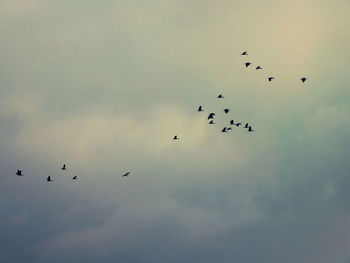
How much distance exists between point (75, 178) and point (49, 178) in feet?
24.8

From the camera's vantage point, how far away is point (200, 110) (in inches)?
5428

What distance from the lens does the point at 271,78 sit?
144 m

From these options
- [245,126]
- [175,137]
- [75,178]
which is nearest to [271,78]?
[245,126]

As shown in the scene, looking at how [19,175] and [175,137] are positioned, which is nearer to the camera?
[19,175]

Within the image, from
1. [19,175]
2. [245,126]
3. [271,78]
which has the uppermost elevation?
[271,78]

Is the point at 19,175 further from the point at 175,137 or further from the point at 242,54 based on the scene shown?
the point at 242,54

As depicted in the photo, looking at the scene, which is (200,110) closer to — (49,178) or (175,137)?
(175,137)

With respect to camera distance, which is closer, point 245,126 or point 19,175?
point 19,175

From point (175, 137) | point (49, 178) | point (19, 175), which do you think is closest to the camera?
point (19, 175)

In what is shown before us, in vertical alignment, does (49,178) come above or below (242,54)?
below

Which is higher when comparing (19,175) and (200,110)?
(200,110)

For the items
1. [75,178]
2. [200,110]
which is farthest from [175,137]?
[75,178]

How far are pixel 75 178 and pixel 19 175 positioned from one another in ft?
63.9

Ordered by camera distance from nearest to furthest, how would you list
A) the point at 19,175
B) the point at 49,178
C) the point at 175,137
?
the point at 19,175 < the point at 49,178 < the point at 175,137
